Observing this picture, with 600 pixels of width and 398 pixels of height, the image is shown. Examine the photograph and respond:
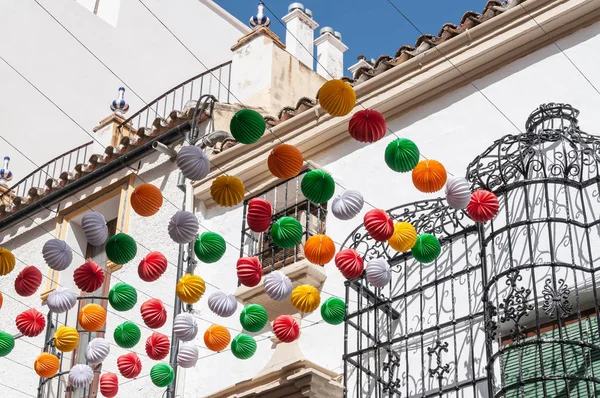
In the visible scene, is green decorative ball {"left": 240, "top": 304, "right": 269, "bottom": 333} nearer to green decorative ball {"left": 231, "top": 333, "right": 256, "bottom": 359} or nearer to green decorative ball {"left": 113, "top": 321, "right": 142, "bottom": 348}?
green decorative ball {"left": 231, "top": 333, "right": 256, "bottom": 359}

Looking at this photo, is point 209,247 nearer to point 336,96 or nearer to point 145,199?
point 145,199

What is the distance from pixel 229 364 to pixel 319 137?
243 centimetres

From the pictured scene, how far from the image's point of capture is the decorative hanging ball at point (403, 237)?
27.5ft

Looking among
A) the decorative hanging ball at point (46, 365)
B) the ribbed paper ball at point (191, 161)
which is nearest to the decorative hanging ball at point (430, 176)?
the ribbed paper ball at point (191, 161)

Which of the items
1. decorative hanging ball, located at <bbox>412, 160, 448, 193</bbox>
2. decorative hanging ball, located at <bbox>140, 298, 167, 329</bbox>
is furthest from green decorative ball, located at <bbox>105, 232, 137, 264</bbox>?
decorative hanging ball, located at <bbox>412, 160, 448, 193</bbox>

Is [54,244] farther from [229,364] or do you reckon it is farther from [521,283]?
[521,283]

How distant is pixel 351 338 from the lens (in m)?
9.62

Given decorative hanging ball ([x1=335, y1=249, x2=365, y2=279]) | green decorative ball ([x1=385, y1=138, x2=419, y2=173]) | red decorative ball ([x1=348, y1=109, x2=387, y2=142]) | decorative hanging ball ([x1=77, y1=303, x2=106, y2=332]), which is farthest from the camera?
decorative hanging ball ([x1=77, y1=303, x2=106, y2=332])

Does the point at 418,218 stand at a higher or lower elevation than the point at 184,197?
lower

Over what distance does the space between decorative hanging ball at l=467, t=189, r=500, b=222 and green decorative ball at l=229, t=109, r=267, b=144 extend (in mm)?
1661

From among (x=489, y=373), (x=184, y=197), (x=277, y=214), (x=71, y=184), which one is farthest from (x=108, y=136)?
(x=489, y=373)

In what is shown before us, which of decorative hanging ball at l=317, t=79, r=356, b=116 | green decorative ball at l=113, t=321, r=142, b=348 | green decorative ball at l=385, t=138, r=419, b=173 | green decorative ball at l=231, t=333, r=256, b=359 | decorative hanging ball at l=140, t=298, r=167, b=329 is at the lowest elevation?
green decorative ball at l=231, t=333, r=256, b=359

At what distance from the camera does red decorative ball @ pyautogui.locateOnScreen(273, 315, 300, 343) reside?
915 centimetres

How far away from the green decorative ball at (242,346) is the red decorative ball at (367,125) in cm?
238
